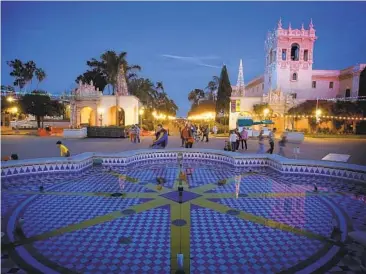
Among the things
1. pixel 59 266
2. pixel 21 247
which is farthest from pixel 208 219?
pixel 21 247

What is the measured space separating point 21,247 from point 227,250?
11.0 ft

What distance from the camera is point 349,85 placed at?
139 ft

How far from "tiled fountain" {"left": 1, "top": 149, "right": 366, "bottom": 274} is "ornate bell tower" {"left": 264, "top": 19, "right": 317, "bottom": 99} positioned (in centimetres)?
3486

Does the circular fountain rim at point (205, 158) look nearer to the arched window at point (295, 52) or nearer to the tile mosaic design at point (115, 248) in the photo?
the tile mosaic design at point (115, 248)

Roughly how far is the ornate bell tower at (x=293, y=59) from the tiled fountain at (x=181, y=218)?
34.9 metres

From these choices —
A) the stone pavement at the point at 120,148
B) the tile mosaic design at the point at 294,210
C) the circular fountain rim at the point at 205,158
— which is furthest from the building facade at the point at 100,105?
the tile mosaic design at the point at 294,210

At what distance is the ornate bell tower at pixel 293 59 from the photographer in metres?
42.5

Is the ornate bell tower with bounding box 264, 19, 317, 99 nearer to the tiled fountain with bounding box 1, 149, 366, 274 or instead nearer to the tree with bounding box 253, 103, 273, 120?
the tree with bounding box 253, 103, 273, 120

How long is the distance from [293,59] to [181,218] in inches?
1695

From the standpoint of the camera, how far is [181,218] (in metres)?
6.25

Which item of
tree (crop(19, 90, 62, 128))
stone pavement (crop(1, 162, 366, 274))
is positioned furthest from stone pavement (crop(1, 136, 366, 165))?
tree (crop(19, 90, 62, 128))

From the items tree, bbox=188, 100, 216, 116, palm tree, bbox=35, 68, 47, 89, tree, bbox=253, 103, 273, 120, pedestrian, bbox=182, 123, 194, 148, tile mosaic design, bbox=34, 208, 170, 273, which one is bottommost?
tile mosaic design, bbox=34, 208, 170, 273

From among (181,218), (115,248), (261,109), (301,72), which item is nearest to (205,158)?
(181,218)

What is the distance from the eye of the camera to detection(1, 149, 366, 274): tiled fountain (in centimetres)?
447
